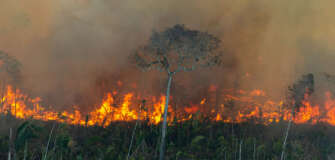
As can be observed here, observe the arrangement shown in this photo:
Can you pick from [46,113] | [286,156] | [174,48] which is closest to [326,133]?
[286,156]

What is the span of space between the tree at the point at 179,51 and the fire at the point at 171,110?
9.92m

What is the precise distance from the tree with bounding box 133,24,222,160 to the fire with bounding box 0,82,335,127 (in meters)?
9.92

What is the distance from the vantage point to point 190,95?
1580 inches

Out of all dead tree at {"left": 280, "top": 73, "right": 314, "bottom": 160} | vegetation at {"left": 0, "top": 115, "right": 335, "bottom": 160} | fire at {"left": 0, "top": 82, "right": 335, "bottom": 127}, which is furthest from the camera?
fire at {"left": 0, "top": 82, "right": 335, "bottom": 127}

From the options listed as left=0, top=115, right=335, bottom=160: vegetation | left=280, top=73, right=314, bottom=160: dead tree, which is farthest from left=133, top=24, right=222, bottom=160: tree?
left=280, top=73, right=314, bottom=160: dead tree

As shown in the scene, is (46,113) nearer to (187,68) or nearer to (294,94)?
(187,68)

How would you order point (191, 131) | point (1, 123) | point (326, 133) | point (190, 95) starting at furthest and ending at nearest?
point (190, 95) → point (326, 133) → point (191, 131) → point (1, 123)

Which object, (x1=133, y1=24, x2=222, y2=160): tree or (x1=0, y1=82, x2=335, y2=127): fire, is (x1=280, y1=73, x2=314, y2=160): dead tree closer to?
(x1=0, y1=82, x2=335, y2=127): fire

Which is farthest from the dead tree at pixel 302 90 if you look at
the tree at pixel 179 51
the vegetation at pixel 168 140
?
the tree at pixel 179 51

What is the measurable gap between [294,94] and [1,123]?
3322 centimetres

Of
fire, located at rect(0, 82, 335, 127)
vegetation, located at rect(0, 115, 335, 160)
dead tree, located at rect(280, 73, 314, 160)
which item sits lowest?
vegetation, located at rect(0, 115, 335, 160)

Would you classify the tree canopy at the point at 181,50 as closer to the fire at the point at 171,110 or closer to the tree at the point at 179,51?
the tree at the point at 179,51

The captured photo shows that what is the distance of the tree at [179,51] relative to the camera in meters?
23.3

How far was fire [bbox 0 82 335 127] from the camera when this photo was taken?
3109cm
